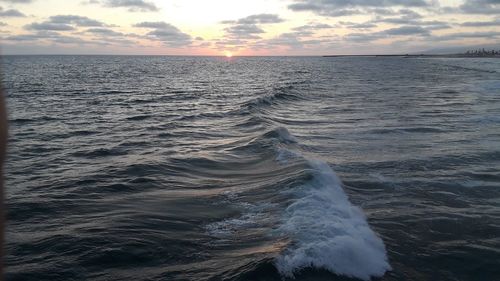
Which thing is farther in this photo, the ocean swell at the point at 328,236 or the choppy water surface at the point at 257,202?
the choppy water surface at the point at 257,202

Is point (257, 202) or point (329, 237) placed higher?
point (329, 237)

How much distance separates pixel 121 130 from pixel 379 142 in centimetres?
1220

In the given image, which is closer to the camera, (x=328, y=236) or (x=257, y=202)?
(x=328, y=236)

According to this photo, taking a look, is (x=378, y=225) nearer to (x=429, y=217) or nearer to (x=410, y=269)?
(x=429, y=217)

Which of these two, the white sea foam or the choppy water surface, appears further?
the choppy water surface

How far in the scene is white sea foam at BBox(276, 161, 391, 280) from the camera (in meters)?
6.90

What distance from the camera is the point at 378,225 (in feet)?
28.4

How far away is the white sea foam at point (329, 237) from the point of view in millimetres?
6896

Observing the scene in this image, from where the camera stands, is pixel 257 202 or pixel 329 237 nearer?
pixel 329 237

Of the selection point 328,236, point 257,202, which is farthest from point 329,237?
point 257,202

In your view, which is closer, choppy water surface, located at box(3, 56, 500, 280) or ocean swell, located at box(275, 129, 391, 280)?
ocean swell, located at box(275, 129, 391, 280)

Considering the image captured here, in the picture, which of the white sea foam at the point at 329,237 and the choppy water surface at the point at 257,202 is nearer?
the white sea foam at the point at 329,237

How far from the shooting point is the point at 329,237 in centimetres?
786

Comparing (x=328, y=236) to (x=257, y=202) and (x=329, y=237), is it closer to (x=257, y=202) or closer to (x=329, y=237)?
(x=329, y=237)
